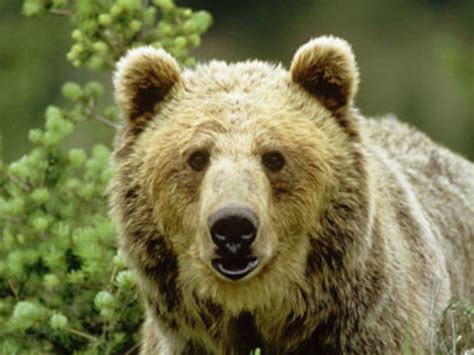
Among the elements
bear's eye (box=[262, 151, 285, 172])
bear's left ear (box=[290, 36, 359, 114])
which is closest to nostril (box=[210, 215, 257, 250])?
bear's eye (box=[262, 151, 285, 172])

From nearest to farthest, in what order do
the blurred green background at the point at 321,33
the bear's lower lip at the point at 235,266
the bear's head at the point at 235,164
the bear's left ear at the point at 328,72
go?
the bear's lower lip at the point at 235,266 < the bear's head at the point at 235,164 < the bear's left ear at the point at 328,72 < the blurred green background at the point at 321,33

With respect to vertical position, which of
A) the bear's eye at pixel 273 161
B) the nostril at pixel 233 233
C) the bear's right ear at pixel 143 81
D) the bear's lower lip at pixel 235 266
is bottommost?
the bear's lower lip at pixel 235 266

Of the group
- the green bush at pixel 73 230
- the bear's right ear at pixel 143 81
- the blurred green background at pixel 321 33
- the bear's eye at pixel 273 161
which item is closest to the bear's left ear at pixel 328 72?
the bear's eye at pixel 273 161

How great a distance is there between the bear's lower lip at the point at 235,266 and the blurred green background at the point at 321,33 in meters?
9.76

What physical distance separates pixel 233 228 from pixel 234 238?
57mm

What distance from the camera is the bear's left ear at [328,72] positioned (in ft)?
23.1

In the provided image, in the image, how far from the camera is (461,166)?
9.33 meters

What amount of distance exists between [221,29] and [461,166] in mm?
19033

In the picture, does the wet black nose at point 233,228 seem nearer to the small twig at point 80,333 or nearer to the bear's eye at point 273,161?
the bear's eye at point 273,161

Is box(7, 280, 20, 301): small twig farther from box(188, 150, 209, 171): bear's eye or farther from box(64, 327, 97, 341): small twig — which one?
box(188, 150, 209, 171): bear's eye

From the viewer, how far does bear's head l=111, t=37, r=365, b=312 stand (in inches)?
262

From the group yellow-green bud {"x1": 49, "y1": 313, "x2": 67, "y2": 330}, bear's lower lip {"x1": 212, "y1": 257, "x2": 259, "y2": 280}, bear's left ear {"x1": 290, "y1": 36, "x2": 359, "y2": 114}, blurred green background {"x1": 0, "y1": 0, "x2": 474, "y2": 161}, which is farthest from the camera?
blurred green background {"x1": 0, "y1": 0, "x2": 474, "y2": 161}

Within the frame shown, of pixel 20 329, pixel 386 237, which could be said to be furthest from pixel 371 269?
pixel 20 329

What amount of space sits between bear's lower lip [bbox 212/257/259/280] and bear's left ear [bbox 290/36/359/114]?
3.45 ft
